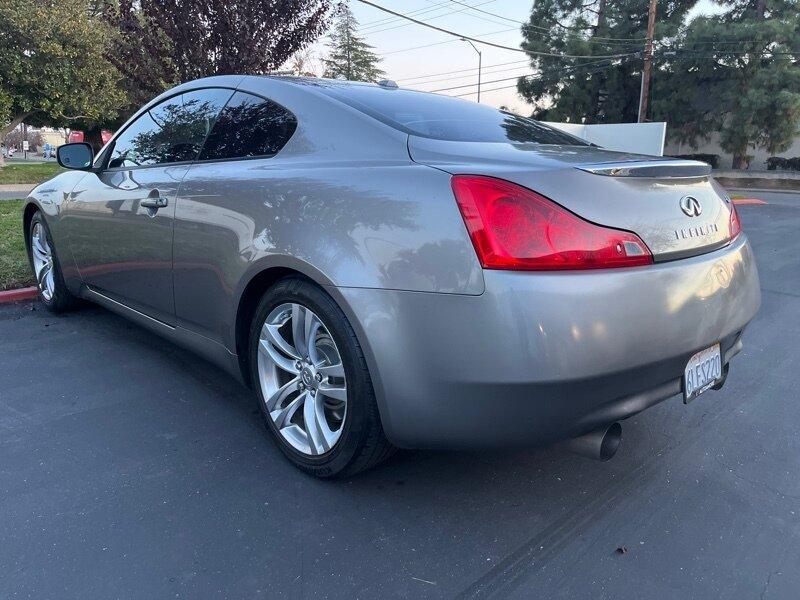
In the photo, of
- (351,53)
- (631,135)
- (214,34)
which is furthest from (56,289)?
(351,53)

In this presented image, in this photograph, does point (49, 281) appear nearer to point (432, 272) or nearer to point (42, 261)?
point (42, 261)

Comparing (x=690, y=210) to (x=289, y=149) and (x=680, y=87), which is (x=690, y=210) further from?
(x=680, y=87)

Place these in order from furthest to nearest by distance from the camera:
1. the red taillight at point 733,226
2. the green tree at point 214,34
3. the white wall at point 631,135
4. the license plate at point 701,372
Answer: the white wall at point 631,135 → the green tree at point 214,34 → the red taillight at point 733,226 → the license plate at point 701,372

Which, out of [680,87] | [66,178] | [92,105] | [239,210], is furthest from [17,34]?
[680,87]

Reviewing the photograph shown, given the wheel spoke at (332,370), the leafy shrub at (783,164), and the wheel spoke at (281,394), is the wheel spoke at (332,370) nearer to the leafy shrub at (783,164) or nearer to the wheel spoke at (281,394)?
the wheel spoke at (281,394)

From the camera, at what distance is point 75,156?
3.96 m

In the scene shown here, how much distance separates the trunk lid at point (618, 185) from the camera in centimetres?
197

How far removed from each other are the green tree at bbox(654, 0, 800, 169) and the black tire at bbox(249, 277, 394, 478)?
32.5 m

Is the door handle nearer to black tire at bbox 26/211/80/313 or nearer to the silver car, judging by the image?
the silver car

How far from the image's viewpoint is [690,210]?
7.31 feet

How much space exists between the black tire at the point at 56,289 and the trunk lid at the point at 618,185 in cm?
316

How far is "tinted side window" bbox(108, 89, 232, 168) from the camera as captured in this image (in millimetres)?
3098

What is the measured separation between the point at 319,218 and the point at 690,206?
132 centimetres

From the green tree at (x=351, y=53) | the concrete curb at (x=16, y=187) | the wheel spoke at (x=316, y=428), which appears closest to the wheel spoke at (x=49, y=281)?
the wheel spoke at (x=316, y=428)
